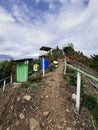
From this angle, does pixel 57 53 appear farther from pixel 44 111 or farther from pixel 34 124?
pixel 34 124

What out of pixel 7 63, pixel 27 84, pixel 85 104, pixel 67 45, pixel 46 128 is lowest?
pixel 46 128

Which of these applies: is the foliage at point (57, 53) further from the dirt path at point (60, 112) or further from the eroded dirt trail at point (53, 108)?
the dirt path at point (60, 112)

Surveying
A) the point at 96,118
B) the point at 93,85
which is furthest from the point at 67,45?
the point at 96,118

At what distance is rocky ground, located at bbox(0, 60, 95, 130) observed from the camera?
5131mm

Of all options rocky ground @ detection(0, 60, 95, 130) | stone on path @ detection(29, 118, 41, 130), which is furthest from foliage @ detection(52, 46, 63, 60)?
stone on path @ detection(29, 118, 41, 130)

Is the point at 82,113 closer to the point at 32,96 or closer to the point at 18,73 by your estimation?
the point at 32,96

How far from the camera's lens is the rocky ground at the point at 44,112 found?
202 inches

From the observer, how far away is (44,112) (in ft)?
18.7

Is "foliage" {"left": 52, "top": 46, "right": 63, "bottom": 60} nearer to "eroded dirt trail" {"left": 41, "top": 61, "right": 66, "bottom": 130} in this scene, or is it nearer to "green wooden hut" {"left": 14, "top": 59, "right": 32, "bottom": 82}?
"green wooden hut" {"left": 14, "top": 59, "right": 32, "bottom": 82}

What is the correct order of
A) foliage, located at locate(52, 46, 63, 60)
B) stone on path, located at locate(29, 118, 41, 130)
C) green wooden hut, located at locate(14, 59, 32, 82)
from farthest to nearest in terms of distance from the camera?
1. foliage, located at locate(52, 46, 63, 60)
2. green wooden hut, located at locate(14, 59, 32, 82)
3. stone on path, located at locate(29, 118, 41, 130)

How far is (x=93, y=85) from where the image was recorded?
8.46m

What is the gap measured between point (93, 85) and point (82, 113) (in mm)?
3238

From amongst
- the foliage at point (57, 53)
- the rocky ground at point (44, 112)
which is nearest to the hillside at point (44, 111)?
the rocky ground at point (44, 112)

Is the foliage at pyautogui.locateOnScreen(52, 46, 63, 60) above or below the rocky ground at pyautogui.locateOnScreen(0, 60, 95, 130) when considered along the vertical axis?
above
